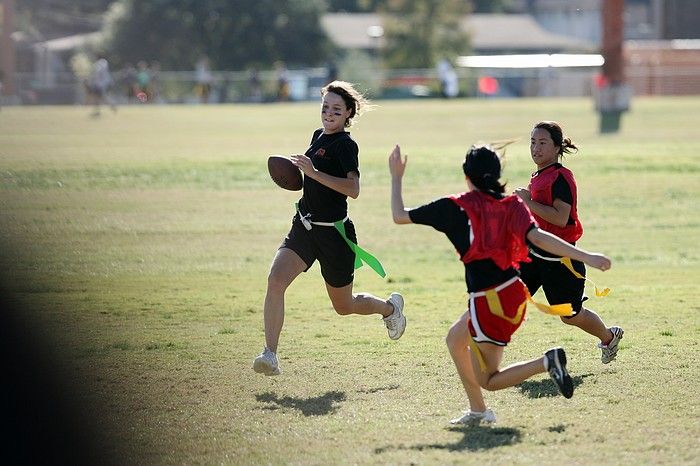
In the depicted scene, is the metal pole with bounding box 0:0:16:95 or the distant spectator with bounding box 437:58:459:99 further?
the metal pole with bounding box 0:0:16:95

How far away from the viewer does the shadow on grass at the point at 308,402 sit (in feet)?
26.6

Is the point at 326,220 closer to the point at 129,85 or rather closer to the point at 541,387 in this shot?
the point at 541,387

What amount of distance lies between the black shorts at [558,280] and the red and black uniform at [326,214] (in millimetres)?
1279

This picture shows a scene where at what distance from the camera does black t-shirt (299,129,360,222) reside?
352 inches

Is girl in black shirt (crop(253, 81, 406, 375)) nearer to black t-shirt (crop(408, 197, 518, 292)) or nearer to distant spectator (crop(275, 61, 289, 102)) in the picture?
black t-shirt (crop(408, 197, 518, 292))

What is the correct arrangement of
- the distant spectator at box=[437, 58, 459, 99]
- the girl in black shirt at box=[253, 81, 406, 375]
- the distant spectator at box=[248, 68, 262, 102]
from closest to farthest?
the girl in black shirt at box=[253, 81, 406, 375] < the distant spectator at box=[437, 58, 459, 99] < the distant spectator at box=[248, 68, 262, 102]

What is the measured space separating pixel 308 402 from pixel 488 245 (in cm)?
182

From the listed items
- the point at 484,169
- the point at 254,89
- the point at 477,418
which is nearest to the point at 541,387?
the point at 477,418

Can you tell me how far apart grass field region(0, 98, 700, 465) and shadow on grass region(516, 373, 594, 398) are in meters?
0.03

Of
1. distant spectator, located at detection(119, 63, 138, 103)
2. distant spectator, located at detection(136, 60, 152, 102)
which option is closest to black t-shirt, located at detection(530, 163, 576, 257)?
distant spectator, located at detection(136, 60, 152, 102)

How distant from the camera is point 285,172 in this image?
9289 mm

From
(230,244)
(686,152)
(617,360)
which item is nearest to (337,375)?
(617,360)

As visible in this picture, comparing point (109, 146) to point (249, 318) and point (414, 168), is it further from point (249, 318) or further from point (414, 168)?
point (249, 318)

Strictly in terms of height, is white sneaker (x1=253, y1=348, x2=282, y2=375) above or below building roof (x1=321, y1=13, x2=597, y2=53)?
below
